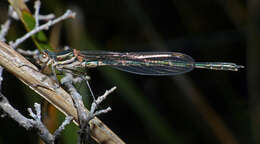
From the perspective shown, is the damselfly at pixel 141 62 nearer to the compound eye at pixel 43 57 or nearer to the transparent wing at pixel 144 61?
the transparent wing at pixel 144 61

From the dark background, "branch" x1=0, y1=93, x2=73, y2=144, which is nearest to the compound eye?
"branch" x1=0, y1=93, x2=73, y2=144

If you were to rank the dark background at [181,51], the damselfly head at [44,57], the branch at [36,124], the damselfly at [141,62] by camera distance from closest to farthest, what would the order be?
the branch at [36,124] → the damselfly head at [44,57] → the damselfly at [141,62] → the dark background at [181,51]

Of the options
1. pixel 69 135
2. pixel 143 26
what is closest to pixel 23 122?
pixel 69 135

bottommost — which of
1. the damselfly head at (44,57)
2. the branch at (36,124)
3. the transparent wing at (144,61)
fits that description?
the branch at (36,124)

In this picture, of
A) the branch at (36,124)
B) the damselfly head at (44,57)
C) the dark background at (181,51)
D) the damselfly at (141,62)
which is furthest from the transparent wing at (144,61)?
the branch at (36,124)

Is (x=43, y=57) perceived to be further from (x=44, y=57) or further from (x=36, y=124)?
(x=36, y=124)

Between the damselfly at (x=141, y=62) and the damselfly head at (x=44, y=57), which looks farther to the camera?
the damselfly at (x=141, y=62)
